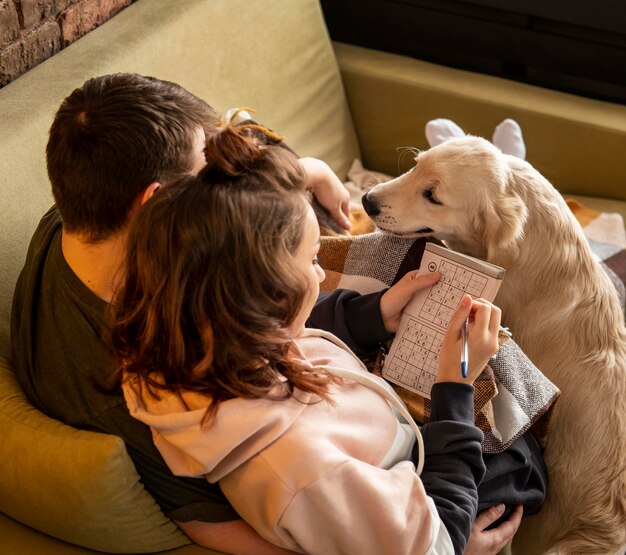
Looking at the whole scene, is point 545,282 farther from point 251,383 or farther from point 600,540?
point 251,383

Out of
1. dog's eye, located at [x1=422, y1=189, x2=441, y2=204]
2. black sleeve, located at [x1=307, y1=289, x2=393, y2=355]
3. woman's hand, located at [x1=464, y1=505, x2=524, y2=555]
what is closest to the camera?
woman's hand, located at [x1=464, y1=505, x2=524, y2=555]

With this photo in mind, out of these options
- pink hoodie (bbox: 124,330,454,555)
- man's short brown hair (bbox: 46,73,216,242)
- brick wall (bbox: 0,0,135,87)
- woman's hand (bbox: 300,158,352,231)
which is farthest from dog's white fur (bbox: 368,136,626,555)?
brick wall (bbox: 0,0,135,87)

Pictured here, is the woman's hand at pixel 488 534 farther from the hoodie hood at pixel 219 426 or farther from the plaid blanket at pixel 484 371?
the hoodie hood at pixel 219 426

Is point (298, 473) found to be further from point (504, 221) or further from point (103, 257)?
point (504, 221)

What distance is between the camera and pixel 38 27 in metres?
1.66

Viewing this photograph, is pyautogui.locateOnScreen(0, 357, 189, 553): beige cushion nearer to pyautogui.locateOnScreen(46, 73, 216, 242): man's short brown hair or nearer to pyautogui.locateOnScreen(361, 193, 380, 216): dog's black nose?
pyautogui.locateOnScreen(46, 73, 216, 242): man's short brown hair

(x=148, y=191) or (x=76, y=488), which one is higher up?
(x=148, y=191)

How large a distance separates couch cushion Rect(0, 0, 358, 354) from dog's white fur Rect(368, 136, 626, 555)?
25.7 inches

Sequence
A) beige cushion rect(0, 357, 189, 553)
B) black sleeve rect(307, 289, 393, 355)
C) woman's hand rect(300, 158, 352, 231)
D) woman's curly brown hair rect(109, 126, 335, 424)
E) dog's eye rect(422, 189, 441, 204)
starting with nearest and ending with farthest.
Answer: woman's curly brown hair rect(109, 126, 335, 424) < beige cushion rect(0, 357, 189, 553) < black sleeve rect(307, 289, 393, 355) < dog's eye rect(422, 189, 441, 204) < woman's hand rect(300, 158, 352, 231)

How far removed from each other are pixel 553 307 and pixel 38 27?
122cm

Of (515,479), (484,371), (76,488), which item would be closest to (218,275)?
(76,488)

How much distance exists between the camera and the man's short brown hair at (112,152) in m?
1.07

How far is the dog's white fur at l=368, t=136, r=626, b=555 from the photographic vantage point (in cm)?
140

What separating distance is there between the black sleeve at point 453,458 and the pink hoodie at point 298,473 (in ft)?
0.12
